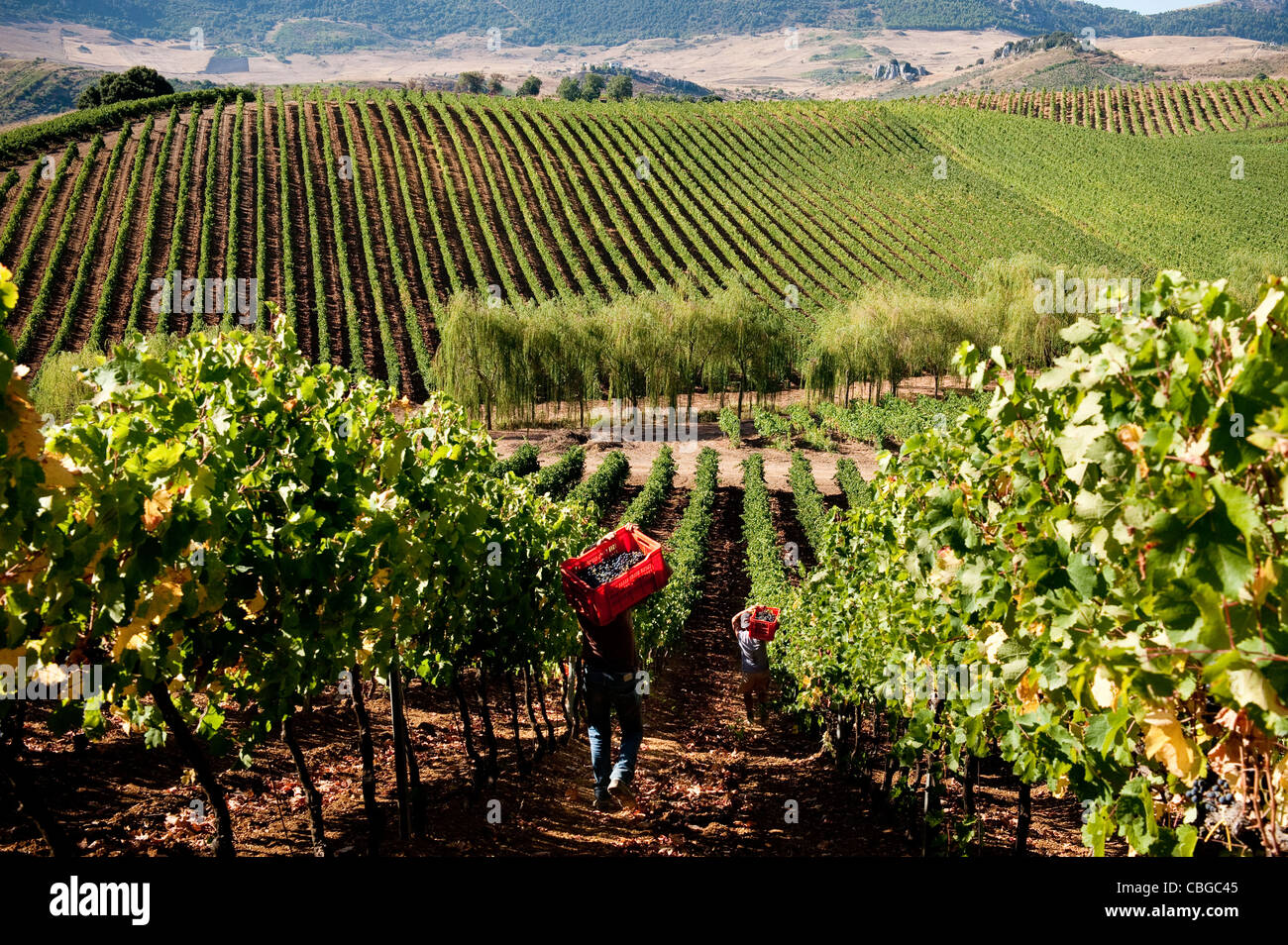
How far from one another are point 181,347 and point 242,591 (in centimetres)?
178

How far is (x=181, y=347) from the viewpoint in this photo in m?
4.95

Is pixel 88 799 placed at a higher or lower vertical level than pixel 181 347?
lower

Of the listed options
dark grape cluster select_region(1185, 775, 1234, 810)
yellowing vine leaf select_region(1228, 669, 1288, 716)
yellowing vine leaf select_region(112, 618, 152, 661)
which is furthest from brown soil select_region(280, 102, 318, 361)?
yellowing vine leaf select_region(1228, 669, 1288, 716)

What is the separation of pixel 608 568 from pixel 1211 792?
12.5 ft

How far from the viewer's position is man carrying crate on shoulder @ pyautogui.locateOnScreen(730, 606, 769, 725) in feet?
32.4

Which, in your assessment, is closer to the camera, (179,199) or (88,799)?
(88,799)

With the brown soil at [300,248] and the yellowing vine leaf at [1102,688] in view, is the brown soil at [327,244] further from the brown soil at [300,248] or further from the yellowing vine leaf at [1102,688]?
the yellowing vine leaf at [1102,688]

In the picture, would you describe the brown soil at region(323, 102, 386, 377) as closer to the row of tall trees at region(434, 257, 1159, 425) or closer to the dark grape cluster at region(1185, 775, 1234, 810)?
the row of tall trees at region(434, 257, 1159, 425)

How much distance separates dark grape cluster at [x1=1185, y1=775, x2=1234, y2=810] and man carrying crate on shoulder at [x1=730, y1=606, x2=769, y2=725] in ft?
22.9

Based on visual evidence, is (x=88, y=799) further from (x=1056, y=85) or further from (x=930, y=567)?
(x=1056, y=85)

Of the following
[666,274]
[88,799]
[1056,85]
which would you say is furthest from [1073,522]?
[1056,85]

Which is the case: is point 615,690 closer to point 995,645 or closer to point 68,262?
point 995,645

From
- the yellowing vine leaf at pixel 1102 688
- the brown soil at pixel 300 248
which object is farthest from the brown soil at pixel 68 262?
the yellowing vine leaf at pixel 1102 688

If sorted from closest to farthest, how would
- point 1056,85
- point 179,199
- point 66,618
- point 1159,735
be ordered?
point 1159,735
point 66,618
point 179,199
point 1056,85
